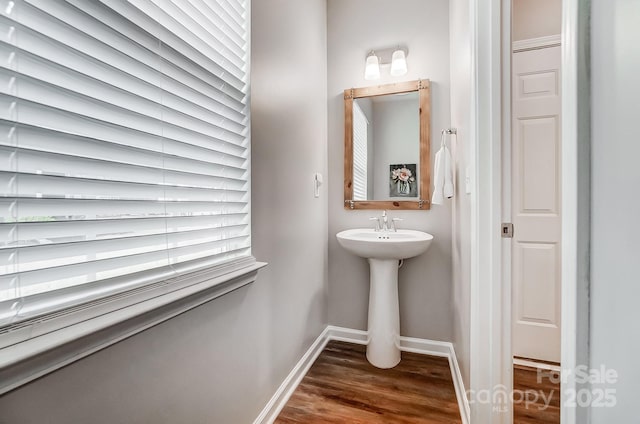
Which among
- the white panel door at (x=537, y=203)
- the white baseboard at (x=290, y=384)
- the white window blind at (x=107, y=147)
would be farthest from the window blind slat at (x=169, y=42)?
the white panel door at (x=537, y=203)

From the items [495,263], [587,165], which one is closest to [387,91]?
[495,263]

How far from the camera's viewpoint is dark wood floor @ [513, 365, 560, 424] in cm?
144

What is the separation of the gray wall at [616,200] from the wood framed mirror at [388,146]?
5.53 ft

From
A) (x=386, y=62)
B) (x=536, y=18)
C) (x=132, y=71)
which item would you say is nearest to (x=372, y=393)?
(x=132, y=71)

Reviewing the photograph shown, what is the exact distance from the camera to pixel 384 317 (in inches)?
74.9

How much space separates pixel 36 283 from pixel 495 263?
1.46 meters

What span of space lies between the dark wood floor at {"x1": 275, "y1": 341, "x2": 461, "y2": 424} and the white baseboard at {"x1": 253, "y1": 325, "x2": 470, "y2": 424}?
0.04 meters

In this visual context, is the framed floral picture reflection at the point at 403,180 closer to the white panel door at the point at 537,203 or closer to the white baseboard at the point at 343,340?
the white panel door at the point at 537,203

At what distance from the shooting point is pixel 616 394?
39 centimetres

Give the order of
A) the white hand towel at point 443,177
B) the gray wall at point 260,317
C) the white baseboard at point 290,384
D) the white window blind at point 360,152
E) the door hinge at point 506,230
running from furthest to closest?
1. the white window blind at point 360,152
2. the white hand towel at point 443,177
3. the white baseboard at point 290,384
4. the door hinge at point 506,230
5. the gray wall at point 260,317

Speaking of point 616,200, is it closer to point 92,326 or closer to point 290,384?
point 92,326

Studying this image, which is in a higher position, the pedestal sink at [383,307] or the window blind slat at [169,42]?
the window blind slat at [169,42]

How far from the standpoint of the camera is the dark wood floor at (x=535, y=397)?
1443 millimetres

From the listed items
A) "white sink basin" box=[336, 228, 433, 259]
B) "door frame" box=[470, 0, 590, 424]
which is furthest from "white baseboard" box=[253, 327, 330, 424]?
"door frame" box=[470, 0, 590, 424]
